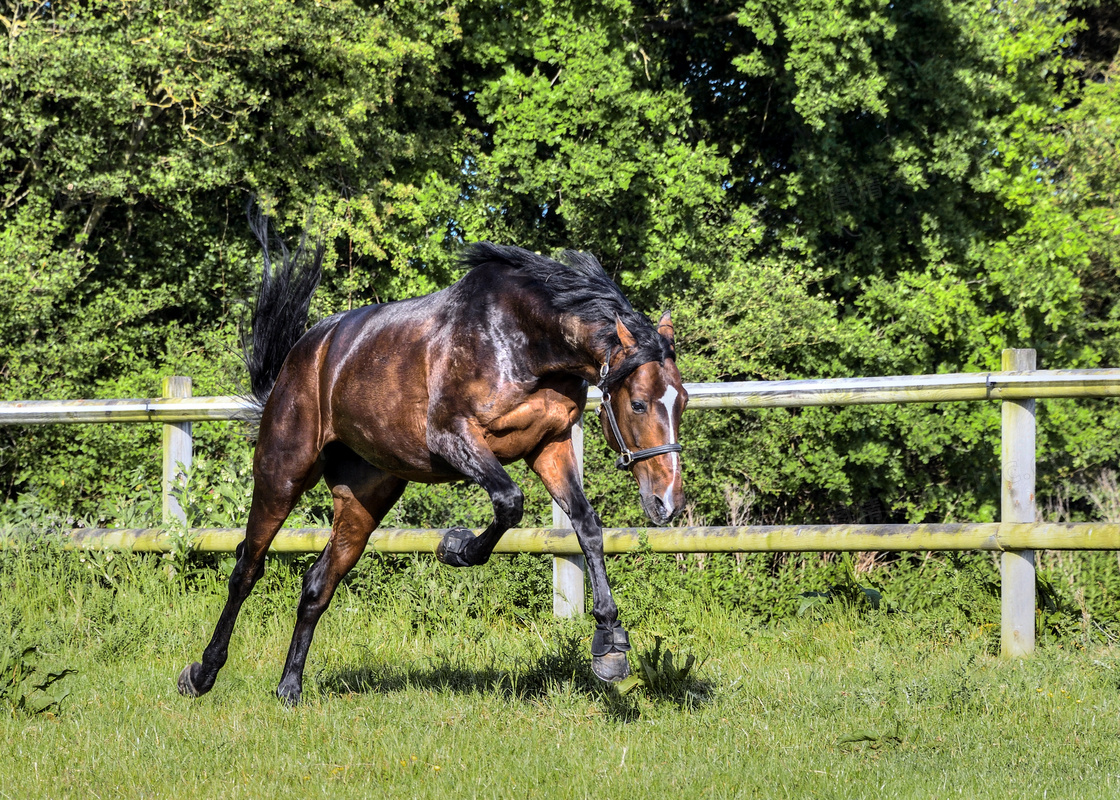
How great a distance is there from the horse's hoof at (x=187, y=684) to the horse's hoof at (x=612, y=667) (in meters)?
2.07

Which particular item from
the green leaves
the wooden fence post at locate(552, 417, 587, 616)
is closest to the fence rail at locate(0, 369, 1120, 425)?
the wooden fence post at locate(552, 417, 587, 616)

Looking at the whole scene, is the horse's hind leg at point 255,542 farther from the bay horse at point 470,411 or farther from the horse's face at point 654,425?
the horse's face at point 654,425

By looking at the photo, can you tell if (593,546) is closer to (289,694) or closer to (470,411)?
(470,411)

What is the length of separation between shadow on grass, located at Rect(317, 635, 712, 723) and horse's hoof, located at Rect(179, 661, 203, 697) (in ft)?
1.83

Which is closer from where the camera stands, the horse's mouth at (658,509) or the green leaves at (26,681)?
the horse's mouth at (658,509)

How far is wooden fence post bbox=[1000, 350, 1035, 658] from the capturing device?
5.77 meters

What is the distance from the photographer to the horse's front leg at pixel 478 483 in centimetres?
438

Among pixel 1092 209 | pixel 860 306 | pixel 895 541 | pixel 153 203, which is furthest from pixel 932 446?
pixel 153 203

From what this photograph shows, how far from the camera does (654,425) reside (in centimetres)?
413

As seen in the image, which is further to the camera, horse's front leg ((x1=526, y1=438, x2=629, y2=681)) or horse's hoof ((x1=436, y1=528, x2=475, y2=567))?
horse's hoof ((x1=436, y1=528, x2=475, y2=567))

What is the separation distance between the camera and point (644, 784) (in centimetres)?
364

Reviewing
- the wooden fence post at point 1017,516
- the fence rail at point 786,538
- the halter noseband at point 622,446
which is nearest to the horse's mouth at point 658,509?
the halter noseband at point 622,446

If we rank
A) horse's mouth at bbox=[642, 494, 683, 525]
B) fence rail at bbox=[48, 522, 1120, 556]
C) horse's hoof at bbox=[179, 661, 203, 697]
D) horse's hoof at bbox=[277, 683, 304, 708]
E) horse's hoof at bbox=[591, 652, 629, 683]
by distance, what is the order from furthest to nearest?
fence rail at bbox=[48, 522, 1120, 556], horse's hoof at bbox=[179, 661, 203, 697], horse's hoof at bbox=[277, 683, 304, 708], horse's hoof at bbox=[591, 652, 629, 683], horse's mouth at bbox=[642, 494, 683, 525]

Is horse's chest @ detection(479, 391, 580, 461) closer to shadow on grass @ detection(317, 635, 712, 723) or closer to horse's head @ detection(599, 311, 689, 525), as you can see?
horse's head @ detection(599, 311, 689, 525)
